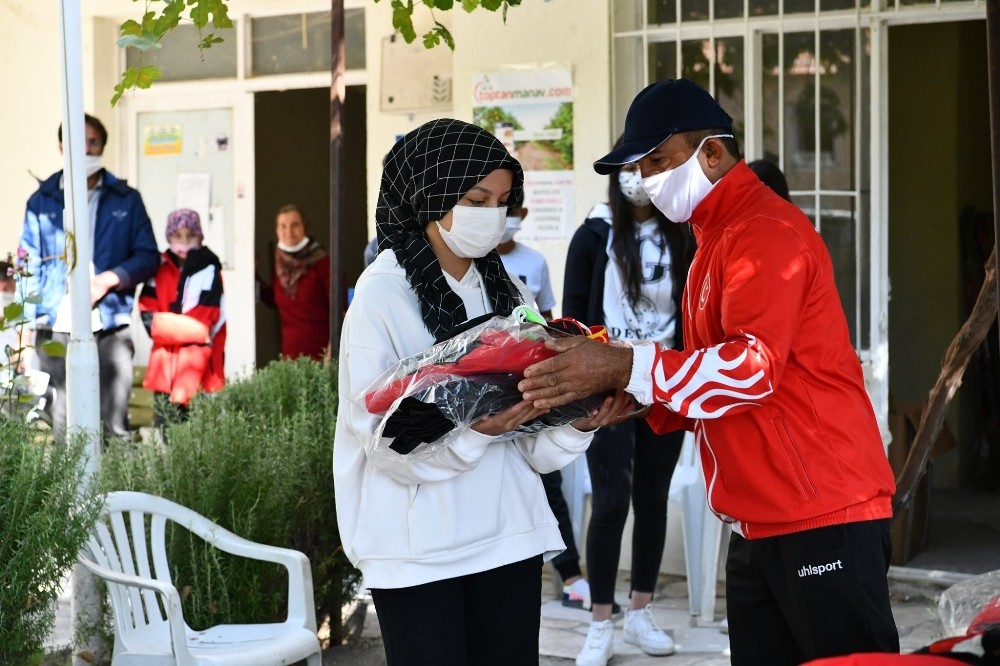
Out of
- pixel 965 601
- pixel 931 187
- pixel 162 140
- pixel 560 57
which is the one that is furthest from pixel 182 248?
pixel 965 601

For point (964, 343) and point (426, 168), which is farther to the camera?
point (964, 343)

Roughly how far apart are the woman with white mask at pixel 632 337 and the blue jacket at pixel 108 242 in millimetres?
2656

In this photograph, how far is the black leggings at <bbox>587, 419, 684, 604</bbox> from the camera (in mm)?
5312

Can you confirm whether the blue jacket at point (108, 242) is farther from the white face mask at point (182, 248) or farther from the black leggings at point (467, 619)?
the black leggings at point (467, 619)

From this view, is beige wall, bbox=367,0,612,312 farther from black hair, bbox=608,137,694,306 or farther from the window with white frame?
black hair, bbox=608,137,694,306


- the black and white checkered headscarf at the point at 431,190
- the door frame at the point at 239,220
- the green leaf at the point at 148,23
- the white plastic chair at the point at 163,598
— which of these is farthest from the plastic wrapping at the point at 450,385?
the door frame at the point at 239,220

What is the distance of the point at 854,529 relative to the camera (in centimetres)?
285

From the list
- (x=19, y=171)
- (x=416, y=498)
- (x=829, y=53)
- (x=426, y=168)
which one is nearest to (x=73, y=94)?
(x=426, y=168)

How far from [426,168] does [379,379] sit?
1.63 ft

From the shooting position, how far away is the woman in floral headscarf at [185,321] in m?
7.66

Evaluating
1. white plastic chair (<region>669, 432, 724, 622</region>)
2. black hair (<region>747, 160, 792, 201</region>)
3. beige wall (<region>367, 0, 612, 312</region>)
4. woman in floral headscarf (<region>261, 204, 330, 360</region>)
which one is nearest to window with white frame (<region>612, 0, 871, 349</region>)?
beige wall (<region>367, 0, 612, 312</region>)

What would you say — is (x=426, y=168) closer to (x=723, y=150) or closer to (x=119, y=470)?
(x=723, y=150)

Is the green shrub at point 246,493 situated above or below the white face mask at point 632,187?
below

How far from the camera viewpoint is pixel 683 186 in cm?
303
